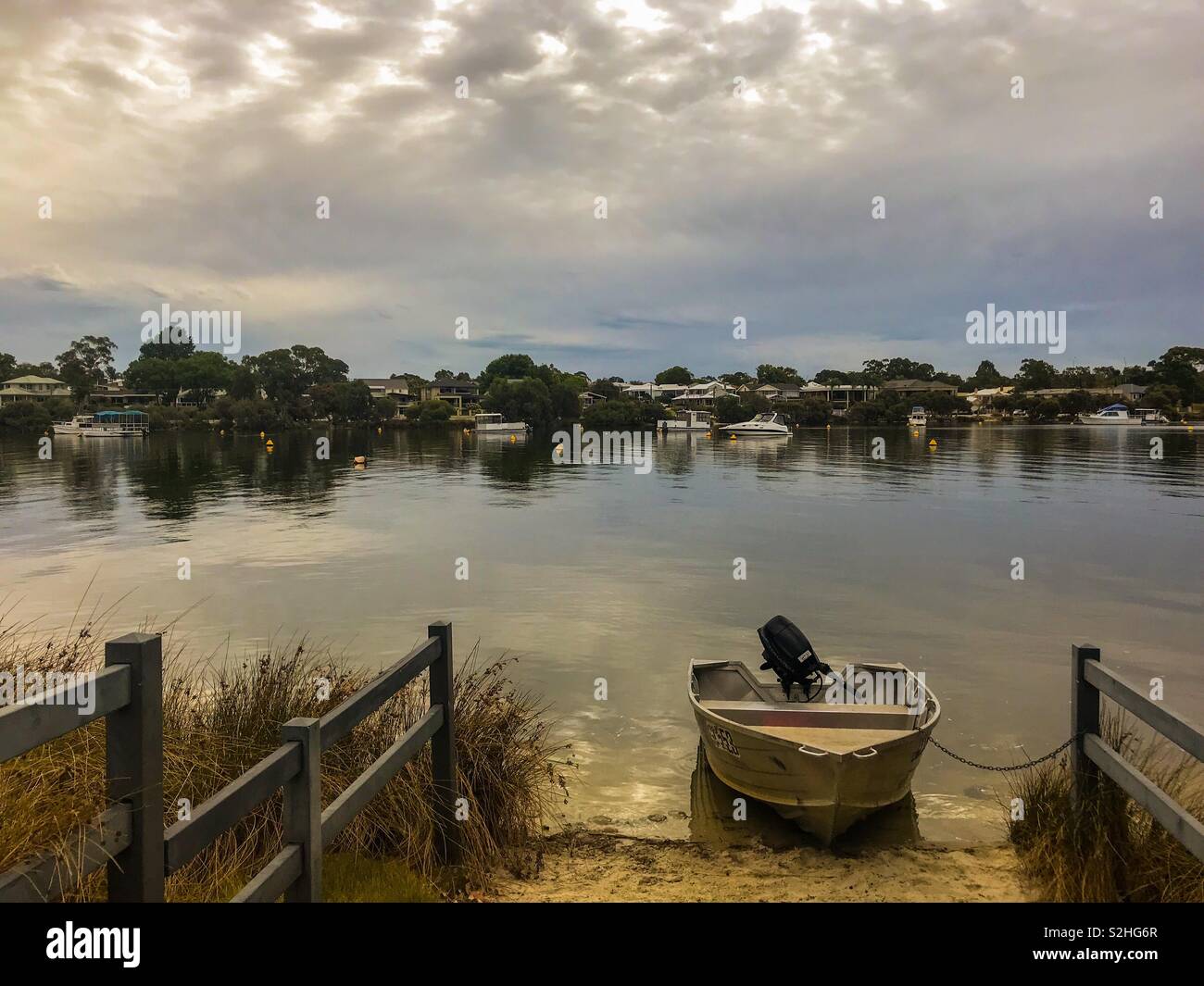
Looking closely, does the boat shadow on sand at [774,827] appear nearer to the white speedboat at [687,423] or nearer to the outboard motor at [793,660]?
the outboard motor at [793,660]

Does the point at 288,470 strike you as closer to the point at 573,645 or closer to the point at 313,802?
the point at 573,645

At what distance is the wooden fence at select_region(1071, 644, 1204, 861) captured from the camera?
5.15 metres

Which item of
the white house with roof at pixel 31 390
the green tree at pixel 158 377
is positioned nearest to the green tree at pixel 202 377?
the green tree at pixel 158 377

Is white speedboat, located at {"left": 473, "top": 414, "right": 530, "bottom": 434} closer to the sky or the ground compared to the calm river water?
closer to the sky

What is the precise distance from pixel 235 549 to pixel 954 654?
22949 millimetres

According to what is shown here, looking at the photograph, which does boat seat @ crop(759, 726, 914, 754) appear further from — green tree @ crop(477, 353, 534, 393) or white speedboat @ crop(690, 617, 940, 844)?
green tree @ crop(477, 353, 534, 393)

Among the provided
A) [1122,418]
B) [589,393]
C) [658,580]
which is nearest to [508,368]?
[589,393]

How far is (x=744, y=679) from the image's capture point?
38.7 feet

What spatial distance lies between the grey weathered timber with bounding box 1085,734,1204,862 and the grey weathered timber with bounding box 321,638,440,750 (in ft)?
15.6

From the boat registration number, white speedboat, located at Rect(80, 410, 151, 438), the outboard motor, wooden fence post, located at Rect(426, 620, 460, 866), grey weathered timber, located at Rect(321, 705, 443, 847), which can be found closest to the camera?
grey weathered timber, located at Rect(321, 705, 443, 847)

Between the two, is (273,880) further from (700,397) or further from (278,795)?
(700,397)

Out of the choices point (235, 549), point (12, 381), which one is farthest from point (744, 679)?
point (12, 381)

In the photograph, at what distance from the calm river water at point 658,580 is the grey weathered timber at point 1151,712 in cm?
→ 378

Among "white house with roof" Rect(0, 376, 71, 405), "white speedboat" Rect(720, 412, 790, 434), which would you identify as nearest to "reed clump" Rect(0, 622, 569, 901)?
"white speedboat" Rect(720, 412, 790, 434)
